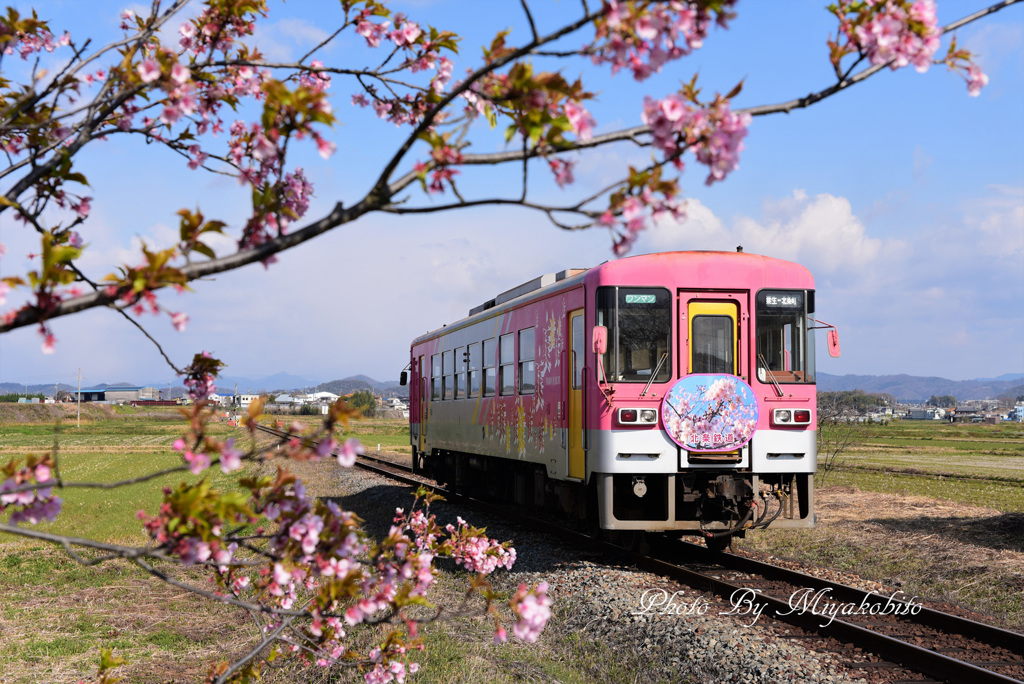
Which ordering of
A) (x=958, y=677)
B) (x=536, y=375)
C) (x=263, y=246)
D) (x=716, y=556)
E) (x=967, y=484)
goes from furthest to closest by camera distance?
(x=967, y=484), (x=536, y=375), (x=716, y=556), (x=958, y=677), (x=263, y=246)

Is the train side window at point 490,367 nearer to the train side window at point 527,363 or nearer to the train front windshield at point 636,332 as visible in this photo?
the train side window at point 527,363

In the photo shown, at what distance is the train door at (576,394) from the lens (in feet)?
32.4

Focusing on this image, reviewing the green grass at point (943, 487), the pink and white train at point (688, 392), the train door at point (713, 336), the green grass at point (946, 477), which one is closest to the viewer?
the pink and white train at point (688, 392)

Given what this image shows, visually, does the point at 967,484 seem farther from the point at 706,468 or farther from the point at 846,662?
the point at 846,662

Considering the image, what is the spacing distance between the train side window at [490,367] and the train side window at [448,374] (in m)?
2.45

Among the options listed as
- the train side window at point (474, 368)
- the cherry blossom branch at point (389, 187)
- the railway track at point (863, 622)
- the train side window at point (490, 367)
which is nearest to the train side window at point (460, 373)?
the train side window at point (474, 368)

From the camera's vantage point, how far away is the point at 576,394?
10.1 meters

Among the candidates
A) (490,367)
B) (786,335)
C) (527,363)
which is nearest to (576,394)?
(527,363)

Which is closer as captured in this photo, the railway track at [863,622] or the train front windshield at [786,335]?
the railway track at [863,622]

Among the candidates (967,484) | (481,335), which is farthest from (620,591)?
(967,484)

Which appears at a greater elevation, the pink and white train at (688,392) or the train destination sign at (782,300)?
the train destination sign at (782,300)

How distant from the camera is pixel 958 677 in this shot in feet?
19.5

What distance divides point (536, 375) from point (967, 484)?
1750 cm

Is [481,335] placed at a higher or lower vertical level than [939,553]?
higher
